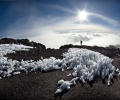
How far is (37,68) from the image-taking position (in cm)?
836

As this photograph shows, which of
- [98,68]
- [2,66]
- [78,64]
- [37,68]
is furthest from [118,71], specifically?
[2,66]

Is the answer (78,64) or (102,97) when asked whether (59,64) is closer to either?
(78,64)

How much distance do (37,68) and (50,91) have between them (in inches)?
100

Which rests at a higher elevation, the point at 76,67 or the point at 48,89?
the point at 76,67

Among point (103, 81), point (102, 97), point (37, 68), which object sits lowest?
point (102, 97)

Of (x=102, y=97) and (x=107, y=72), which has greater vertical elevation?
(x=107, y=72)

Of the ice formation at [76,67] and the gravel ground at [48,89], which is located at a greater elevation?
the ice formation at [76,67]

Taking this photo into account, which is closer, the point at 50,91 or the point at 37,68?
the point at 50,91

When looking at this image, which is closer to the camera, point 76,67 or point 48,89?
point 48,89

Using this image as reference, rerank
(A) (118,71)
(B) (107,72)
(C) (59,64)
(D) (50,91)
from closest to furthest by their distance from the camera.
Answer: (D) (50,91) < (B) (107,72) < (A) (118,71) < (C) (59,64)

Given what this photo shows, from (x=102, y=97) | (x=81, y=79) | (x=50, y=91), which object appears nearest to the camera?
(x=102, y=97)

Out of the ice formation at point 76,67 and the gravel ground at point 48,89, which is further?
the ice formation at point 76,67

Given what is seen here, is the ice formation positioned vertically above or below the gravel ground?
above

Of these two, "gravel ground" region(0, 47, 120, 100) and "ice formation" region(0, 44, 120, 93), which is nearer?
"gravel ground" region(0, 47, 120, 100)
